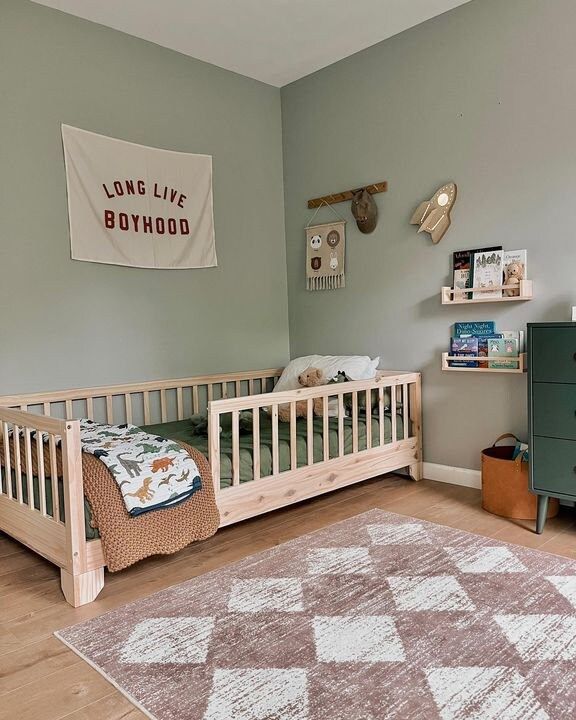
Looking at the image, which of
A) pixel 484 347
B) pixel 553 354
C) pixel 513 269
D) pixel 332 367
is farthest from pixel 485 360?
pixel 332 367

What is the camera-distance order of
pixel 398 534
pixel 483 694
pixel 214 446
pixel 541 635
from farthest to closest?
pixel 398 534
pixel 214 446
pixel 541 635
pixel 483 694

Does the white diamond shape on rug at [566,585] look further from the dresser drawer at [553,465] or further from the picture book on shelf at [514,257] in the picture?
the picture book on shelf at [514,257]

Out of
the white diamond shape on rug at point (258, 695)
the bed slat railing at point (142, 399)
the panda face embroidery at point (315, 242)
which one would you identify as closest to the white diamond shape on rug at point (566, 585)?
the white diamond shape on rug at point (258, 695)

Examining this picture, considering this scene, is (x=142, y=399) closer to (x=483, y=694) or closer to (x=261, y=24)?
(x=261, y=24)

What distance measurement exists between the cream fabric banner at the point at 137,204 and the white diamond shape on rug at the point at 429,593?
6.84ft

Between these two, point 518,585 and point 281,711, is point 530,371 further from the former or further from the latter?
point 281,711

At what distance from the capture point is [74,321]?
9.90 ft

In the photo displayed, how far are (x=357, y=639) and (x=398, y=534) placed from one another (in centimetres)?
87

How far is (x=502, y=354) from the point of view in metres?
2.96

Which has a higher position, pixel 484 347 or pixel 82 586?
pixel 484 347

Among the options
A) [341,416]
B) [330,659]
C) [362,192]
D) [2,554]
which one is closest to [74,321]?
[2,554]

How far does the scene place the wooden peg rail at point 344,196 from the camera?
3.45 meters

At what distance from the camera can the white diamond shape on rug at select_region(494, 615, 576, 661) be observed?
160 centimetres

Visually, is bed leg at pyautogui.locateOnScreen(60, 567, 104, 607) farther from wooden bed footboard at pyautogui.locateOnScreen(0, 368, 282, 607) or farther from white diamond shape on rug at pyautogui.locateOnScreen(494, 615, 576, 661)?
white diamond shape on rug at pyautogui.locateOnScreen(494, 615, 576, 661)
